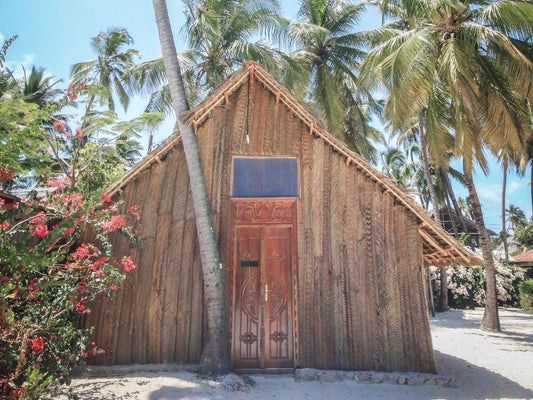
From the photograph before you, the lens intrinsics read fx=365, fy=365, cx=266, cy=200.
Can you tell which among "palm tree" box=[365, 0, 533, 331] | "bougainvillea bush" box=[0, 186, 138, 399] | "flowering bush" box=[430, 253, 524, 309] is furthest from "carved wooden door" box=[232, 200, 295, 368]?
"flowering bush" box=[430, 253, 524, 309]

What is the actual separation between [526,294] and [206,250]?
2272 centimetres

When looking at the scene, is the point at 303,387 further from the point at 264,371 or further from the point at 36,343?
the point at 36,343

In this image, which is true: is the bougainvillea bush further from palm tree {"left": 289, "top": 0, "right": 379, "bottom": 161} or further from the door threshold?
palm tree {"left": 289, "top": 0, "right": 379, "bottom": 161}

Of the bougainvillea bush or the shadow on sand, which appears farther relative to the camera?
the shadow on sand

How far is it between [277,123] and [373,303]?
3.67m

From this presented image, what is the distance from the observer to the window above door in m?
6.72

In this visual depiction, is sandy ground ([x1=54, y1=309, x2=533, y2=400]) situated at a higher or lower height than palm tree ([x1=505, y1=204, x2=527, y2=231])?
lower

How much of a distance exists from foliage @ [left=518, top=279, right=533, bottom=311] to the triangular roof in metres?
18.5

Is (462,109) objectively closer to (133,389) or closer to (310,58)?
(310,58)

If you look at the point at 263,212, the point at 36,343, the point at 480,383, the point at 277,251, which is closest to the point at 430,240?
the point at 480,383

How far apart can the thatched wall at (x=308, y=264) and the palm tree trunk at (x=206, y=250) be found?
0.58 meters

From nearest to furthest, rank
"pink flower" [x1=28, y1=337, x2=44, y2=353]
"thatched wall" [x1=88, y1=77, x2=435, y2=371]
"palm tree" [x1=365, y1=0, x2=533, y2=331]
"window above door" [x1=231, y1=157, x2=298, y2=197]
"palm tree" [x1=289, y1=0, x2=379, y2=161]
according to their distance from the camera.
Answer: "pink flower" [x1=28, y1=337, x2=44, y2=353], "thatched wall" [x1=88, y1=77, x2=435, y2=371], "window above door" [x1=231, y1=157, x2=298, y2=197], "palm tree" [x1=365, y1=0, x2=533, y2=331], "palm tree" [x1=289, y1=0, x2=379, y2=161]

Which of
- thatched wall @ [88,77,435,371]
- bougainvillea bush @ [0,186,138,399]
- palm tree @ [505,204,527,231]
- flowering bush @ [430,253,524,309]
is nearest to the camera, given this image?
bougainvillea bush @ [0,186,138,399]

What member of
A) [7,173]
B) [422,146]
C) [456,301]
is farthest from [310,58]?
[456,301]
